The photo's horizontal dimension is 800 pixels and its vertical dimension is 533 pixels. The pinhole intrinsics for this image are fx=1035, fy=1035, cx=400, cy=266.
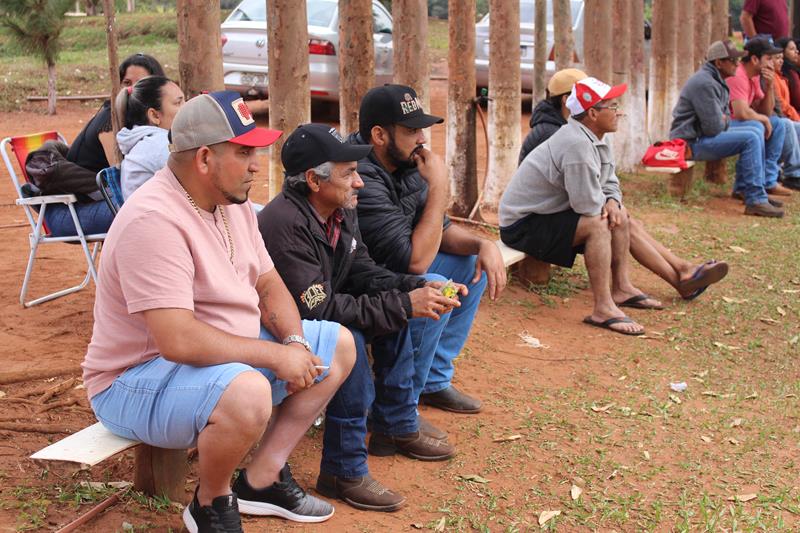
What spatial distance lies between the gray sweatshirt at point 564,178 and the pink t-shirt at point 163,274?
3198 mm

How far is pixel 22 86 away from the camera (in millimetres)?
15773

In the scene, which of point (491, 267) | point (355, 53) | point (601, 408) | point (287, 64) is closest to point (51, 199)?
point (287, 64)

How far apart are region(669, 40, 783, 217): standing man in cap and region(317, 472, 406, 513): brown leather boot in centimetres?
694

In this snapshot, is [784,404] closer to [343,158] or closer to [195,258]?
[343,158]

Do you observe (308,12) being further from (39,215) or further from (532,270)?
(39,215)

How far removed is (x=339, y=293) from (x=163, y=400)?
1.22 metres

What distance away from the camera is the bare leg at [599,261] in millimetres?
6602

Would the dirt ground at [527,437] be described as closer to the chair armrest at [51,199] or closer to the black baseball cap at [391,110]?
the chair armrest at [51,199]

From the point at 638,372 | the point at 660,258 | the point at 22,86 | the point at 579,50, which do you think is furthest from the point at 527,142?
the point at 22,86

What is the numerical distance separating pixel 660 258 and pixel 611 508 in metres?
3.22

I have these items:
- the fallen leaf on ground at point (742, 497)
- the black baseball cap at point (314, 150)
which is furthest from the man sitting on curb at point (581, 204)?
the black baseball cap at point (314, 150)

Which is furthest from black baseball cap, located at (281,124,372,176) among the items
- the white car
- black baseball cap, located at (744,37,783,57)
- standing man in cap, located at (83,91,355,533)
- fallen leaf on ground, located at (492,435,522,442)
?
the white car

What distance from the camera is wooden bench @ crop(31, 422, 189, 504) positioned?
3.44 m

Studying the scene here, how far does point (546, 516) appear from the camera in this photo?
13.6ft
